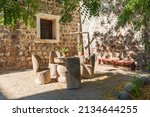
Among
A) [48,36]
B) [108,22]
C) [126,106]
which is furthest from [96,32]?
[126,106]

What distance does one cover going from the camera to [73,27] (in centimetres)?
1342

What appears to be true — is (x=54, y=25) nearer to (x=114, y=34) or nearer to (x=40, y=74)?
(x=114, y=34)

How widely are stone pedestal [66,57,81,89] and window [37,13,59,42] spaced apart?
5124 millimetres

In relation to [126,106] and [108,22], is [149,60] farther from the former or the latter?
[126,106]

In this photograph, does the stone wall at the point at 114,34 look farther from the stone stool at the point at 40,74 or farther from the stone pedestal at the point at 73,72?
the stone stool at the point at 40,74

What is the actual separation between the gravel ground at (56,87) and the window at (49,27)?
2.90m

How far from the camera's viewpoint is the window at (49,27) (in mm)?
12211

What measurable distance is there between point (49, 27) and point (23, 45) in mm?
1902

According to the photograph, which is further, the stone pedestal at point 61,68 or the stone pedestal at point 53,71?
the stone pedestal at point 53,71

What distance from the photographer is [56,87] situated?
300 inches

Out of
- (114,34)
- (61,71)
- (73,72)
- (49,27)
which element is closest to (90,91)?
(73,72)

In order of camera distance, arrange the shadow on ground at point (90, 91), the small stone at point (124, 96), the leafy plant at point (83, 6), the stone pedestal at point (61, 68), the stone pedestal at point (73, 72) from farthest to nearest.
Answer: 1. the stone pedestal at point (61, 68)
2. the stone pedestal at point (73, 72)
3. the shadow on ground at point (90, 91)
4. the small stone at point (124, 96)
5. the leafy plant at point (83, 6)

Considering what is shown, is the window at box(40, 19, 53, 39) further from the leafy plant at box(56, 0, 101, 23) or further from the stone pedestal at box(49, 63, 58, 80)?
the leafy plant at box(56, 0, 101, 23)

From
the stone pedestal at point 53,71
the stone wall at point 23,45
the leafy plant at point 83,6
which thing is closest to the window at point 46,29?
the stone wall at point 23,45
